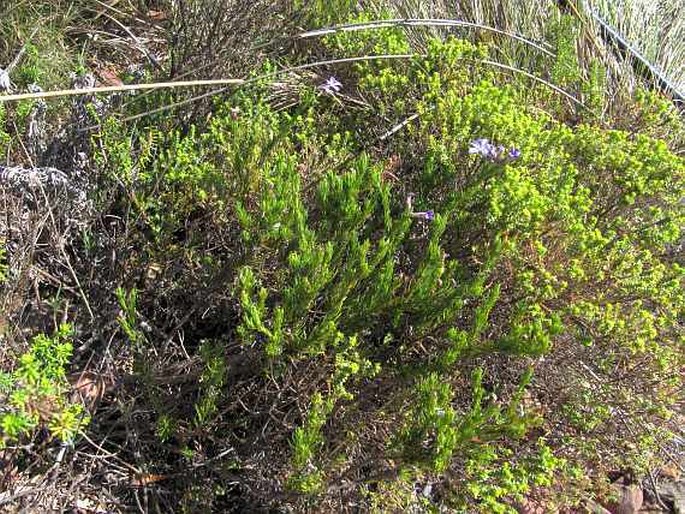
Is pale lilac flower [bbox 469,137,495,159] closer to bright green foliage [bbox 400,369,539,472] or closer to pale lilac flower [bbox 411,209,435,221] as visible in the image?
pale lilac flower [bbox 411,209,435,221]

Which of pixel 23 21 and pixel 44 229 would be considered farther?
pixel 23 21

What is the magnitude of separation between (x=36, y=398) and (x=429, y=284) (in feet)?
3.38

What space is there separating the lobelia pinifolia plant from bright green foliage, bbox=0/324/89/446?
1.21ft

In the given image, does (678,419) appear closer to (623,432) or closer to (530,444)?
(623,432)

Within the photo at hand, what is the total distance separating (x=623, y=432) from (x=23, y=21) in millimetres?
3071

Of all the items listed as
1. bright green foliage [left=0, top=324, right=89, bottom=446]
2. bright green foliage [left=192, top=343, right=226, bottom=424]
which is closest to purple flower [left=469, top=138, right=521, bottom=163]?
bright green foliage [left=192, top=343, right=226, bottom=424]

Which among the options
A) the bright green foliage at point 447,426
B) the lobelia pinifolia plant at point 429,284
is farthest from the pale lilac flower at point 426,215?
the bright green foliage at point 447,426

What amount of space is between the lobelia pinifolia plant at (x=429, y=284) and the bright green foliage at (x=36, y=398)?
368 millimetres

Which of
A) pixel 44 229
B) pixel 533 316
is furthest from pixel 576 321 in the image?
pixel 44 229

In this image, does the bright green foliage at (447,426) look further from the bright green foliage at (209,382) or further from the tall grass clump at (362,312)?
the bright green foliage at (209,382)

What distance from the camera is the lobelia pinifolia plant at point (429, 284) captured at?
1946 mm

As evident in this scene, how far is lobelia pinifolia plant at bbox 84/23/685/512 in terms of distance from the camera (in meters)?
1.95

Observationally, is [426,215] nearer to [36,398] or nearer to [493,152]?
[493,152]

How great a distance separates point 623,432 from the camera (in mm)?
2533
